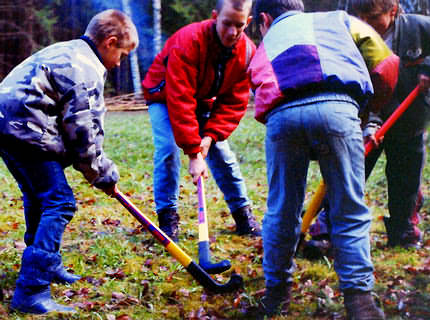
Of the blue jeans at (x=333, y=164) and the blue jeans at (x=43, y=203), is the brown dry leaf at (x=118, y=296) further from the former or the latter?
the blue jeans at (x=333, y=164)

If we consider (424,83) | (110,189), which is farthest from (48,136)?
(424,83)

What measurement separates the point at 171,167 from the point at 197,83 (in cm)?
67

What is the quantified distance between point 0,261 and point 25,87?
1.44 metres

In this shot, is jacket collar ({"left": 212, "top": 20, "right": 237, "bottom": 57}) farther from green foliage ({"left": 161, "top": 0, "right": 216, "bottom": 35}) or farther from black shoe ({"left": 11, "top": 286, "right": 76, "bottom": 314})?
green foliage ({"left": 161, "top": 0, "right": 216, "bottom": 35})

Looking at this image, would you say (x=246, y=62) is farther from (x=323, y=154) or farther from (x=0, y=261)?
(x=0, y=261)

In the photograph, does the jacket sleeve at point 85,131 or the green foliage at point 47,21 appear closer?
the jacket sleeve at point 85,131

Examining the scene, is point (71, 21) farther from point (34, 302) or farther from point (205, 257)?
point (34, 302)

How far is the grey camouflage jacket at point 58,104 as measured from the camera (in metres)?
2.79

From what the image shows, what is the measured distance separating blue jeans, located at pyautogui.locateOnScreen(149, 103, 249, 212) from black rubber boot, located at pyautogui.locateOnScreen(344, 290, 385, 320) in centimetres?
175

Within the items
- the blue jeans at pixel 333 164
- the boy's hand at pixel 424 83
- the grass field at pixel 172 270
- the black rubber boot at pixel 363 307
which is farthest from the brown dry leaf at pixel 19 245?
the boy's hand at pixel 424 83

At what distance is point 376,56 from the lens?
8.93 feet

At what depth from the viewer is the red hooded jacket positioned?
3.53 metres

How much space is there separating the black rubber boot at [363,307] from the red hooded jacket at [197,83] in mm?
Answer: 1554

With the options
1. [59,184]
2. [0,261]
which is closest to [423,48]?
[59,184]
